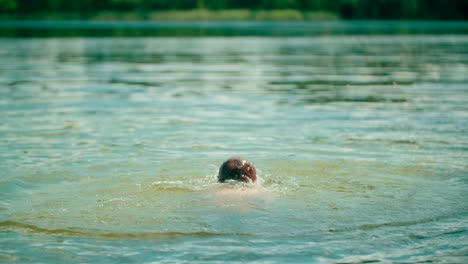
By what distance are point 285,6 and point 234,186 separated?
333ft

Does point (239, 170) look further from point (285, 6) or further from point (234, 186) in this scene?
point (285, 6)

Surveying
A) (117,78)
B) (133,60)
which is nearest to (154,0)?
(133,60)

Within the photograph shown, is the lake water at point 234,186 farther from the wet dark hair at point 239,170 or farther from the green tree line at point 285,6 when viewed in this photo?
the green tree line at point 285,6

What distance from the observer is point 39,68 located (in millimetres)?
28203

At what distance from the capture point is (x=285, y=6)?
4240 inches

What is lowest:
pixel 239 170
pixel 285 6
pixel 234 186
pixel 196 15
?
pixel 234 186

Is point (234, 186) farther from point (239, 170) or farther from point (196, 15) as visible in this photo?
point (196, 15)

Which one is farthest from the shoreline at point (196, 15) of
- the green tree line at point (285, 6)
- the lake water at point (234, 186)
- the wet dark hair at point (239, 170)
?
the wet dark hair at point (239, 170)

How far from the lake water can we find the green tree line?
74.0 m

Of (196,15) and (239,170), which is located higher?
(196,15)

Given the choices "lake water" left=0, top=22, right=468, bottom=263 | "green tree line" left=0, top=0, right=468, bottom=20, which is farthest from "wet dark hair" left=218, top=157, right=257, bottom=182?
"green tree line" left=0, top=0, right=468, bottom=20

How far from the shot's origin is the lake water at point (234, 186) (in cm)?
710

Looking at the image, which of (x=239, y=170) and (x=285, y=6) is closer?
(x=239, y=170)

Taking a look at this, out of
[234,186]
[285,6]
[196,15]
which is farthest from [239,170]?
[285,6]
